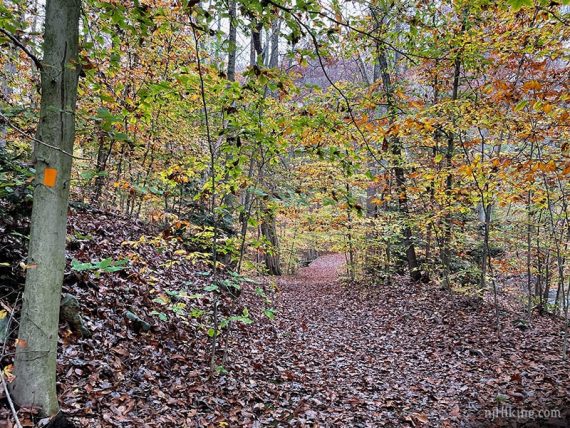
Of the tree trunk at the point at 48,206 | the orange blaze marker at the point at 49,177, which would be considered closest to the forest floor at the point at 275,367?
the tree trunk at the point at 48,206

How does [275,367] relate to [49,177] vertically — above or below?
below

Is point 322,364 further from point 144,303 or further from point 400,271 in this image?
point 400,271

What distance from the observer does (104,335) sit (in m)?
4.36

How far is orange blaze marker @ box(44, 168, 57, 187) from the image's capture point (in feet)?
8.30

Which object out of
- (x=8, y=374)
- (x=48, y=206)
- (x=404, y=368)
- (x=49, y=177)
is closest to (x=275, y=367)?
(x=404, y=368)

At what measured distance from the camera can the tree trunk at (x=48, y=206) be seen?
2543 millimetres

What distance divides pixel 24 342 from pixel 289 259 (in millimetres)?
19837

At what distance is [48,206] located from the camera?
257 cm

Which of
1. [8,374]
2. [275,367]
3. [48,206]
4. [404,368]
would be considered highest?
[48,206]

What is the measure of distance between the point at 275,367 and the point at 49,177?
14.7 ft

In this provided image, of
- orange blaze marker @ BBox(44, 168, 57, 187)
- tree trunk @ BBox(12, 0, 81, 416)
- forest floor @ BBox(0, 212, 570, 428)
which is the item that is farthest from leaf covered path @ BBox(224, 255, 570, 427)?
orange blaze marker @ BBox(44, 168, 57, 187)

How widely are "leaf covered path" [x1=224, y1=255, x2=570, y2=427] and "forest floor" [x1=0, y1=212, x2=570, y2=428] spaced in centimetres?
2

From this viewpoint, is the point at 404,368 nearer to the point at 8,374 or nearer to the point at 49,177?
the point at 8,374

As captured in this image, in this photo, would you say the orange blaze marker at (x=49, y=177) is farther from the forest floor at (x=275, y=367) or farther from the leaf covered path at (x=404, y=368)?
the leaf covered path at (x=404, y=368)
